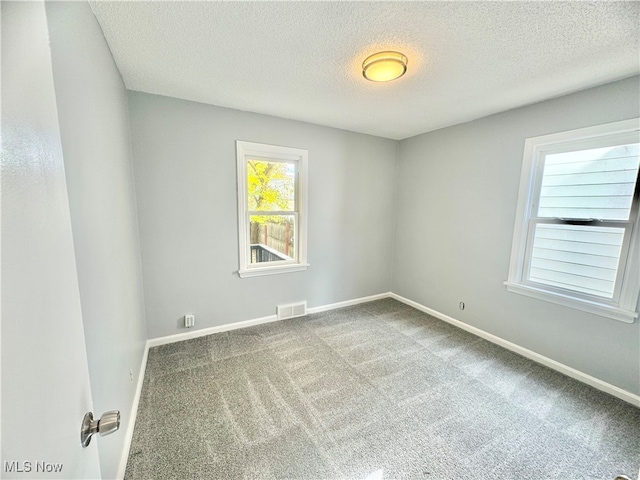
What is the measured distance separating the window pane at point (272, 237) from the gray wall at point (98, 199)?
1360 mm

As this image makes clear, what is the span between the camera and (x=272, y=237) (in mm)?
3299

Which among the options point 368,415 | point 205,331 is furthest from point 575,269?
point 205,331

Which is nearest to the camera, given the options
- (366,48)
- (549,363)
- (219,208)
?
(366,48)

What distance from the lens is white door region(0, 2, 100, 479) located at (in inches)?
14.2

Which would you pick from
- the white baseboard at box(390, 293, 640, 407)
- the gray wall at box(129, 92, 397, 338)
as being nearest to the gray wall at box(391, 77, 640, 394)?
the white baseboard at box(390, 293, 640, 407)

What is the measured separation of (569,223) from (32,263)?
10.9ft

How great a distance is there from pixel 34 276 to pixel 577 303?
3.33 meters

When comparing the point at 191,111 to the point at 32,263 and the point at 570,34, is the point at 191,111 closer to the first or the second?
the point at 32,263

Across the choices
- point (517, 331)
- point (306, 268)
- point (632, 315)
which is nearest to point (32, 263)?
point (306, 268)

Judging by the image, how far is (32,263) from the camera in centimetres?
43

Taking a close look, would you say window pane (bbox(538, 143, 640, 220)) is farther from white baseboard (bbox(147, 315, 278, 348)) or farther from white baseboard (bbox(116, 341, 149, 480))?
white baseboard (bbox(116, 341, 149, 480))

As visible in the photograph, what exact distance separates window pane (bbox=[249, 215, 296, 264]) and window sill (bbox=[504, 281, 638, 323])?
2516 millimetres

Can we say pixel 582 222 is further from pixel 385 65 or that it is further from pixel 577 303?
pixel 385 65

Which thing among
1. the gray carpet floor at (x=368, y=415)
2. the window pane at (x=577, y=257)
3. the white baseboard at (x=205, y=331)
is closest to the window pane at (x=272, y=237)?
the white baseboard at (x=205, y=331)
